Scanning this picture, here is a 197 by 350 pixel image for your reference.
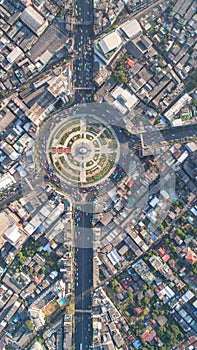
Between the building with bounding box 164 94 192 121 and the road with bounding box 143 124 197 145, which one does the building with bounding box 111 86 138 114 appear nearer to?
the road with bounding box 143 124 197 145

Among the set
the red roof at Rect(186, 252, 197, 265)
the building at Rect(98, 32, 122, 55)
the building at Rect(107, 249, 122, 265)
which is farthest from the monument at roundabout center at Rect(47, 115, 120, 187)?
the red roof at Rect(186, 252, 197, 265)

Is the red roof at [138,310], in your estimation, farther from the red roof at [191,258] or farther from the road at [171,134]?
the road at [171,134]

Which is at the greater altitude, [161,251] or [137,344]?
[161,251]

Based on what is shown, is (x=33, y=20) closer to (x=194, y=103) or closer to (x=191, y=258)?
(x=194, y=103)

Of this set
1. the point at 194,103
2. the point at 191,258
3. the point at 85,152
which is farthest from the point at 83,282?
the point at 194,103

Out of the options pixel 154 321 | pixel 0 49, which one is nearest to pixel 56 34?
pixel 0 49

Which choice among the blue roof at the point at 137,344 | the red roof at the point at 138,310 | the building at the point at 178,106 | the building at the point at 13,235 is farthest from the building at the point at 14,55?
the blue roof at the point at 137,344
